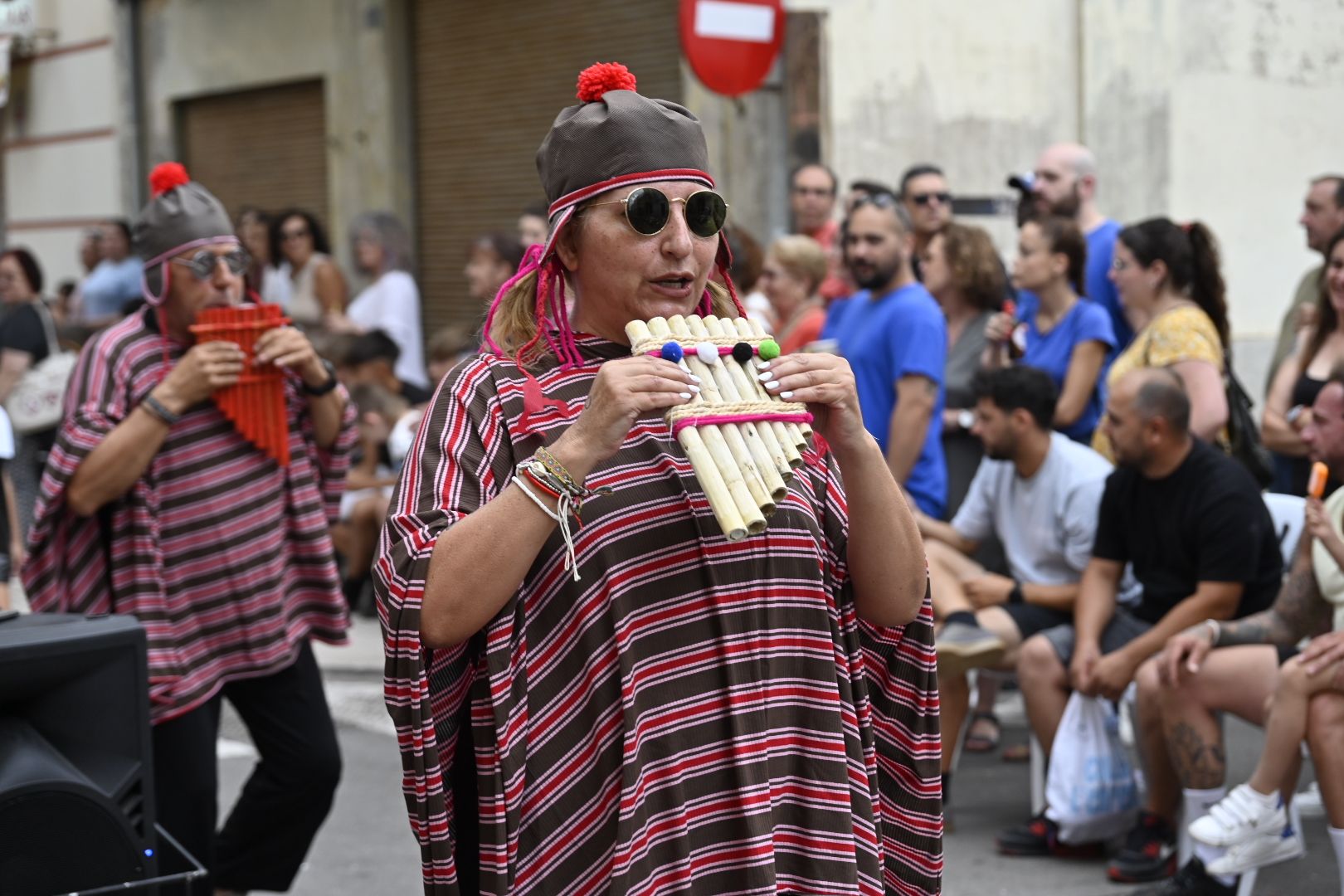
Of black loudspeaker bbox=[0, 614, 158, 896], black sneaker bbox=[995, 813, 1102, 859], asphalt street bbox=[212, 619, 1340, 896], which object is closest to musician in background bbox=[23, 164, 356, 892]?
black loudspeaker bbox=[0, 614, 158, 896]

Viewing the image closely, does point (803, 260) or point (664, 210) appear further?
point (803, 260)

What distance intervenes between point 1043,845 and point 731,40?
477cm

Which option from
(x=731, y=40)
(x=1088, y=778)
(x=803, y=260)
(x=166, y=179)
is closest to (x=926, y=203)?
(x=803, y=260)

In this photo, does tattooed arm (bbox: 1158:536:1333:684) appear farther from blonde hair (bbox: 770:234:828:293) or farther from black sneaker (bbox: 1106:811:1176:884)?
blonde hair (bbox: 770:234:828:293)

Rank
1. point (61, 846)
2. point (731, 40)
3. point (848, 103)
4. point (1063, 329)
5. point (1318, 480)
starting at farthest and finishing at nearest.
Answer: point (848, 103) < point (731, 40) < point (1063, 329) < point (1318, 480) < point (61, 846)

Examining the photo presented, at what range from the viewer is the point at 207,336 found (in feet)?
14.8

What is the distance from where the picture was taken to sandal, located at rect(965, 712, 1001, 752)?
716 cm

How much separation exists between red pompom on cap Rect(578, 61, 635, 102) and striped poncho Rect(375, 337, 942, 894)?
48cm

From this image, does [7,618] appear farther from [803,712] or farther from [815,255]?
[815,255]

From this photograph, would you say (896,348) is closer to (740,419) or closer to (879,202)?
(879,202)

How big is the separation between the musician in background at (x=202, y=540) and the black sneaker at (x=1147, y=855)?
259 centimetres

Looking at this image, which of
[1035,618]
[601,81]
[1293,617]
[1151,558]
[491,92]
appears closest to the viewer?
[601,81]

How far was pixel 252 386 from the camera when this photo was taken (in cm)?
458

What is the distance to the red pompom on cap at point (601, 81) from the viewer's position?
280 centimetres
